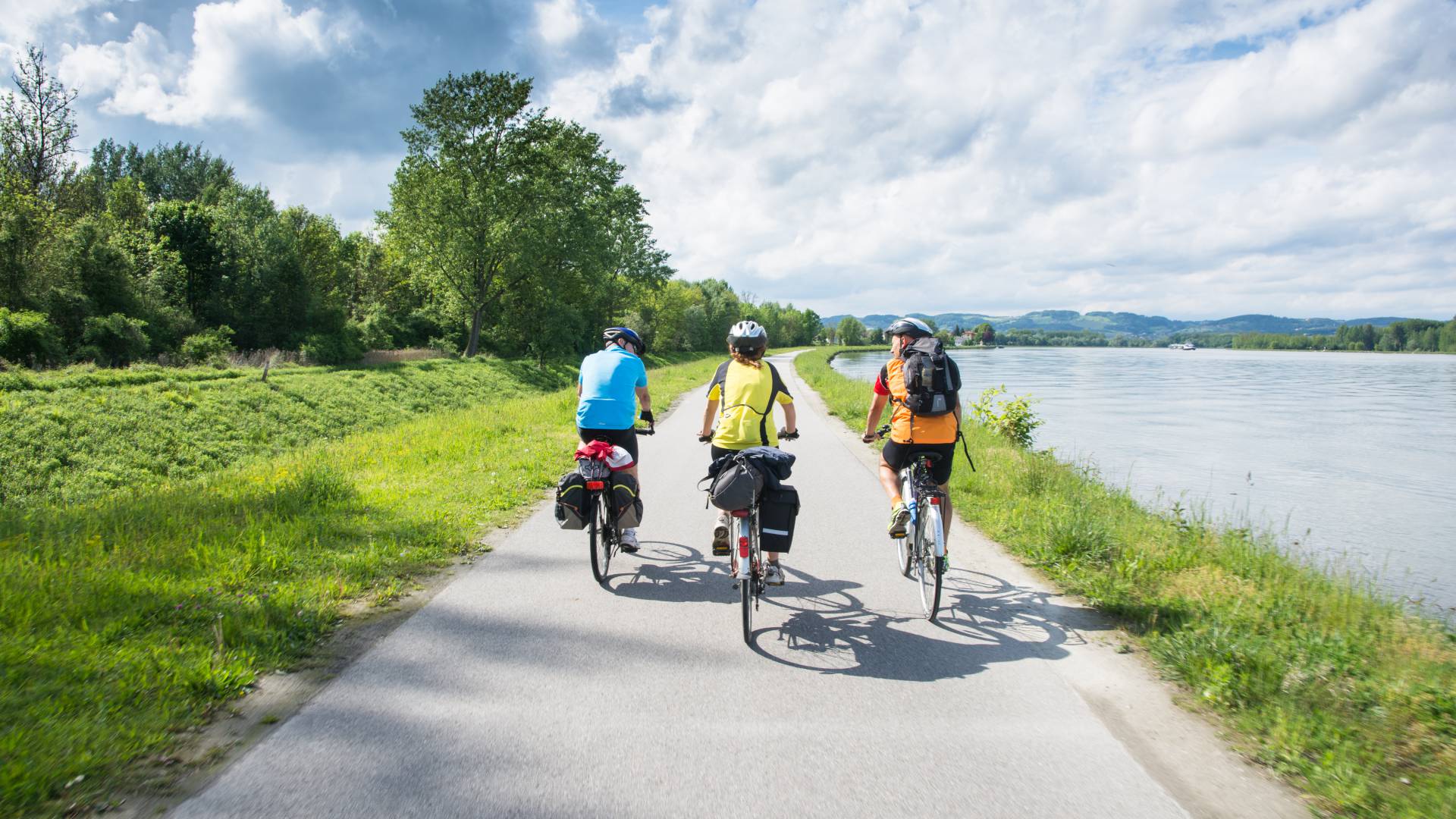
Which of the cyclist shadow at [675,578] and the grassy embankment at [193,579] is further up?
the grassy embankment at [193,579]

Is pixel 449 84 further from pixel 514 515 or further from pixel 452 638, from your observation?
pixel 452 638

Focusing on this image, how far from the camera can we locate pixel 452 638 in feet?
12.7

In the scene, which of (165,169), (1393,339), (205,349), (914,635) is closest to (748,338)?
(914,635)

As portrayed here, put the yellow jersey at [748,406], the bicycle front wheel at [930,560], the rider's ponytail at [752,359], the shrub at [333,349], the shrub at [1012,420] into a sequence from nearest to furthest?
the bicycle front wheel at [930,560] → the yellow jersey at [748,406] → the rider's ponytail at [752,359] → the shrub at [1012,420] → the shrub at [333,349]

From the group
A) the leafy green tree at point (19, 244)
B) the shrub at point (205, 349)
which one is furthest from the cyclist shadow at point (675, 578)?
the leafy green tree at point (19, 244)

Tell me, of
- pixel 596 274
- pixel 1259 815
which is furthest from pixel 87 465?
pixel 596 274

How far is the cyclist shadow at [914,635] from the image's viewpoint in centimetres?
371

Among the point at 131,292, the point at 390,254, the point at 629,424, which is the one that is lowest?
A: the point at 629,424

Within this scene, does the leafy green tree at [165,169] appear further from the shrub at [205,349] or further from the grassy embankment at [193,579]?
the grassy embankment at [193,579]

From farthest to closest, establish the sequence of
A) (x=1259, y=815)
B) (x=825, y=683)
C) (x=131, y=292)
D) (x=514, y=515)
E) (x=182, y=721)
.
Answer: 1. (x=131, y=292)
2. (x=514, y=515)
3. (x=825, y=683)
4. (x=182, y=721)
5. (x=1259, y=815)

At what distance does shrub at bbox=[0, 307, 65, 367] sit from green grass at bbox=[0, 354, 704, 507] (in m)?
2.53

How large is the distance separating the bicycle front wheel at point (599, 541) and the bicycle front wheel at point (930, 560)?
84.4 inches

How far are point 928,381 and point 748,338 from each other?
1.21 m

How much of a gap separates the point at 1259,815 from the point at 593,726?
2.49 metres
